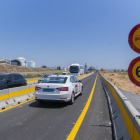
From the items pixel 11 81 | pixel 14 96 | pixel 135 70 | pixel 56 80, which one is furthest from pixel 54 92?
pixel 135 70

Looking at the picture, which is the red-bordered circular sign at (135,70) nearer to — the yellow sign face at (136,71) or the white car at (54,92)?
the yellow sign face at (136,71)

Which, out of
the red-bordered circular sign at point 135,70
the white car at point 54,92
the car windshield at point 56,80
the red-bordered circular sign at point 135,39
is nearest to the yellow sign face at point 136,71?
the red-bordered circular sign at point 135,70

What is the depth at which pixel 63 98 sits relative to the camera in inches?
300

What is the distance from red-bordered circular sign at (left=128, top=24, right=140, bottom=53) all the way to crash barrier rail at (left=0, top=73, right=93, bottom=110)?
20.6ft

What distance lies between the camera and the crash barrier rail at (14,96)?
24.4ft

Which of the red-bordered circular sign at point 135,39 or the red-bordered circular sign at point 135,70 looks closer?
the red-bordered circular sign at point 135,70

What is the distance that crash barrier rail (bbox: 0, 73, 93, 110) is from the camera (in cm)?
744

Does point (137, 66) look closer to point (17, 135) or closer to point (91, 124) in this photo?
point (91, 124)

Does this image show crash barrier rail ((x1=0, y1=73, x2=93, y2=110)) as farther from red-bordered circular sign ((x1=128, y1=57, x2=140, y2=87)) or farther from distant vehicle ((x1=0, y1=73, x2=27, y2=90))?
red-bordered circular sign ((x1=128, y1=57, x2=140, y2=87))

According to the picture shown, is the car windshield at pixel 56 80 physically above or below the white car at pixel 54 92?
above

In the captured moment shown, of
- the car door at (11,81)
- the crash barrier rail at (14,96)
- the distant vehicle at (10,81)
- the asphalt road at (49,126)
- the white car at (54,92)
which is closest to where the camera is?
the asphalt road at (49,126)

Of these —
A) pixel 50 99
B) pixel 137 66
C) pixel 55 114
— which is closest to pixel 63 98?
pixel 50 99

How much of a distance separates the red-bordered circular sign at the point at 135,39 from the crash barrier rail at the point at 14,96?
6288 millimetres

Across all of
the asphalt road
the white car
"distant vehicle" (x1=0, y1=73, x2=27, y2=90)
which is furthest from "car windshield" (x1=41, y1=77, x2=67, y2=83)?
"distant vehicle" (x1=0, y1=73, x2=27, y2=90)
